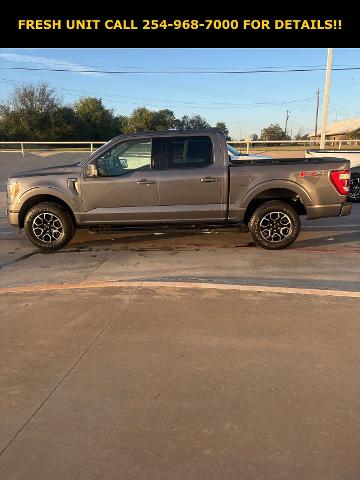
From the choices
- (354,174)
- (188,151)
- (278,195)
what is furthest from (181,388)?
(354,174)

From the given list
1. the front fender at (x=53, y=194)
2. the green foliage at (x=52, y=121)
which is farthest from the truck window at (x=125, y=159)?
the green foliage at (x=52, y=121)

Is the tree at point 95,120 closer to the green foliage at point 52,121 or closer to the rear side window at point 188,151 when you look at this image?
the green foliage at point 52,121

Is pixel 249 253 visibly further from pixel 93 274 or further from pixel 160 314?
pixel 160 314

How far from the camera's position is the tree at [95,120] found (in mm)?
64856

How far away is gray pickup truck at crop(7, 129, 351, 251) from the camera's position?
6.54 meters

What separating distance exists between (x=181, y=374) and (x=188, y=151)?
4.41 m

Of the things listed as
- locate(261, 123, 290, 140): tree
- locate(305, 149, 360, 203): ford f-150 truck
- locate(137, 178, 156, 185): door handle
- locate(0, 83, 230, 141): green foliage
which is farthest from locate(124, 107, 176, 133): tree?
locate(137, 178, 156, 185): door handle

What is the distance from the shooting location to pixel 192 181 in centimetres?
660

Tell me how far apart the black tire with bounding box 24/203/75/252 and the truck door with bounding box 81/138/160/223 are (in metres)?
0.34

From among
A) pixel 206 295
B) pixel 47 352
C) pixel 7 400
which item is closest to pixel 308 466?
pixel 7 400

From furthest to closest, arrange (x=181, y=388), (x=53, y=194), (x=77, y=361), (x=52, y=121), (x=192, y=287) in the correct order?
(x=52, y=121), (x=53, y=194), (x=192, y=287), (x=77, y=361), (x=181, y=388)

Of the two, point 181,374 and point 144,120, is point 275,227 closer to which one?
point 181,374

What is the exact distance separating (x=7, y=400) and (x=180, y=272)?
306 centimetres

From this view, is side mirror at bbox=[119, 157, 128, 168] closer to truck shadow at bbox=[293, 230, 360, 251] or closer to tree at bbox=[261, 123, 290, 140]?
truck shadow at bbox=[293, 230, 360, 251]
